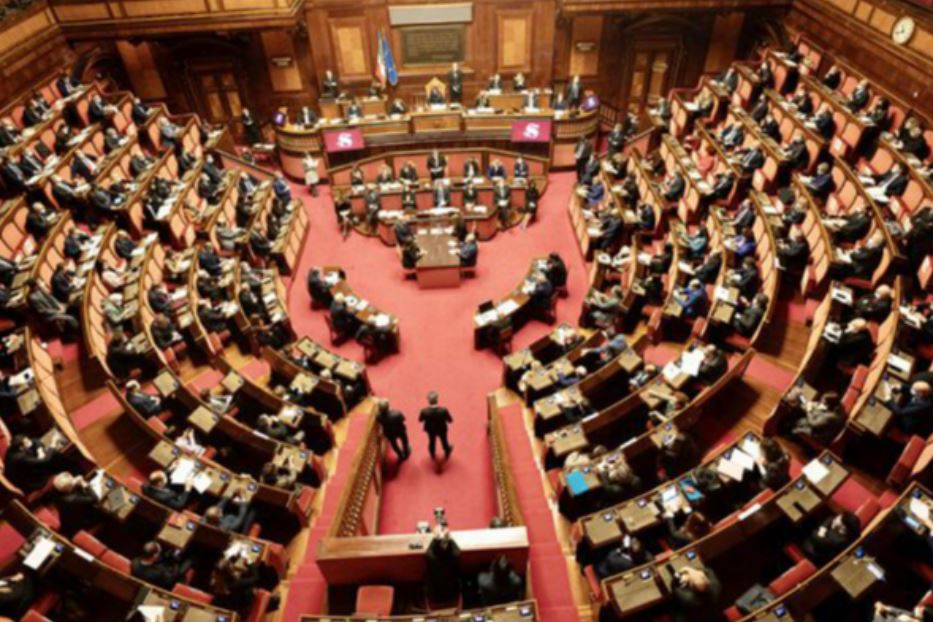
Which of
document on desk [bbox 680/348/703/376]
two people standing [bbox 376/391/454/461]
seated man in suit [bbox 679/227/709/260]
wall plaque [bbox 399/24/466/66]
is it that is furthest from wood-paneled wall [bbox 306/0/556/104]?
two people standing [bbox 376/391/454/461]

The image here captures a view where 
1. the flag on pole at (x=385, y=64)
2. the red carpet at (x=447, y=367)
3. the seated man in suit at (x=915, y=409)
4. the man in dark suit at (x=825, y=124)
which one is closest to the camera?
the seated man in suit at (x=915, y=409)

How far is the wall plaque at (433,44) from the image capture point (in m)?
14.6

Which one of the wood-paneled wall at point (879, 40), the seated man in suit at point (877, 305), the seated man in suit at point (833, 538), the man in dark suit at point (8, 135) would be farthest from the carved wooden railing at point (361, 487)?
the wood-paneled wall at point (879, 40)

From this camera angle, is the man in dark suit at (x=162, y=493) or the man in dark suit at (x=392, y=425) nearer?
the man in dark suit at (x=162, y=493)

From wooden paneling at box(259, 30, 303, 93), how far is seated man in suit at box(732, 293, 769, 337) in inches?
492

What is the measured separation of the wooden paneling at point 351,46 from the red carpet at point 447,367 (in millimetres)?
3618

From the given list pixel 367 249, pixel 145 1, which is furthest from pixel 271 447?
pixel 145 1

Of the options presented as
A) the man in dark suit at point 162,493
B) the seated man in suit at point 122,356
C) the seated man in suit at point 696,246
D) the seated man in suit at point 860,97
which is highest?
the seated man in suit at point 860,97

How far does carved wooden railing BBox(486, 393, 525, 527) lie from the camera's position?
6.08 metres

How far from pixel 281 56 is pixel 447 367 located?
1036cm

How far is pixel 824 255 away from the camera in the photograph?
7812mm

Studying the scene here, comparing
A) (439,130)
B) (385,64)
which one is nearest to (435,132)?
(439,130)

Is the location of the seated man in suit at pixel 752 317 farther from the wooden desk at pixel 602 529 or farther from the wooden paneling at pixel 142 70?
the wooden paneling at pixel 142 70

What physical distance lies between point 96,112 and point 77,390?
7.33 metres
